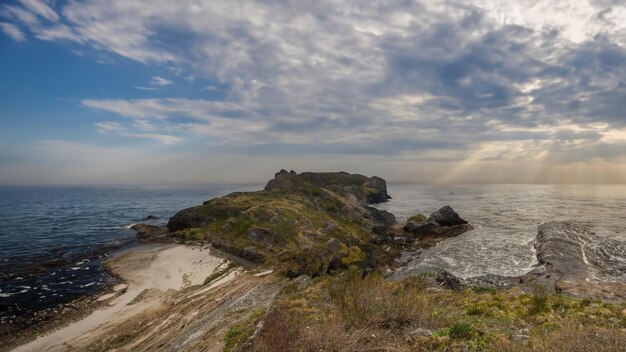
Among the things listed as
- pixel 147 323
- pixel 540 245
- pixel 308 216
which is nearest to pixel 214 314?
pixel 147 323

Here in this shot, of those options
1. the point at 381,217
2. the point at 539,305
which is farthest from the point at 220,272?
→ the point at 381,217

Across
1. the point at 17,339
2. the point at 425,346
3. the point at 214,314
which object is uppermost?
the point at 425,346

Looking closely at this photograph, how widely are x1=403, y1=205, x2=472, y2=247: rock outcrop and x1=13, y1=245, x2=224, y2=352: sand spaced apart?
112 ft

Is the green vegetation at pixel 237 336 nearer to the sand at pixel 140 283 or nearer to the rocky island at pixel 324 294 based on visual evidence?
the rocky island at pixel 324 294

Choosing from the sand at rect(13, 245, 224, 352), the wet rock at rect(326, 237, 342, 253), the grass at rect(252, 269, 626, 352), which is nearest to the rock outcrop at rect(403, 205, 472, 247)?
the wet rock at rect(326, 237, 342, 253)

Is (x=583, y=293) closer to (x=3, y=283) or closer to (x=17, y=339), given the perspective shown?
(x=17, y=339)

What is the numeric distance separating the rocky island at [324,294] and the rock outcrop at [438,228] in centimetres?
25

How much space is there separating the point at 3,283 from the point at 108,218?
179 ft

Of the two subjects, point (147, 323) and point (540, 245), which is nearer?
point (147, 323)

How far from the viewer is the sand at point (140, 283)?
20109mm

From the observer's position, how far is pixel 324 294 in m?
17.2

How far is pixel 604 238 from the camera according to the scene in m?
46.8

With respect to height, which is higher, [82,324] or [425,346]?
[425,346]

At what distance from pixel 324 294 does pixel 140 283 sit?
21581 mm
